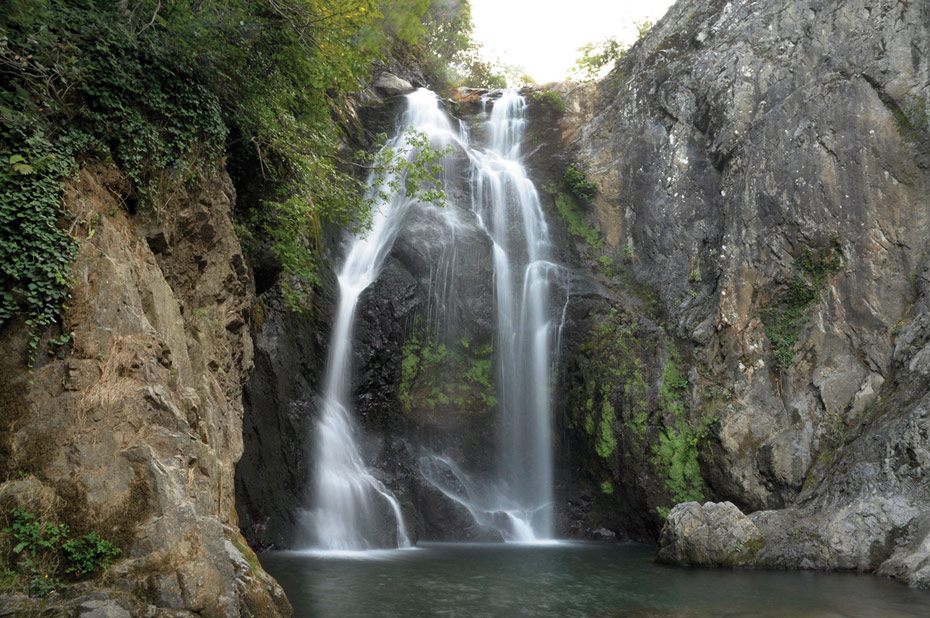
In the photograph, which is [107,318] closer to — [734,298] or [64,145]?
[64,145]

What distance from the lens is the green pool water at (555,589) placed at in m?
7.55

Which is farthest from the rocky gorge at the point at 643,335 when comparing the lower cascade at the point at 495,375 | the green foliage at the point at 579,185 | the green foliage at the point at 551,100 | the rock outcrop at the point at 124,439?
the green foliage at the point at 551,100

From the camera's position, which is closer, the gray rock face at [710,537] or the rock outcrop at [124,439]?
the rock outcrop at [124,439]

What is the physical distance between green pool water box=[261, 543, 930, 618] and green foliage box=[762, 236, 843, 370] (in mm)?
5816

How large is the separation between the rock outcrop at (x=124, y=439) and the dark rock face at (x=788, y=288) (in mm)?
8911

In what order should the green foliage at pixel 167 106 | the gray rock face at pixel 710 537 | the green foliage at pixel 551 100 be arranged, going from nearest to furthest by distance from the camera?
the green foliage at pixel 167 106
the gray rock face at pixel 710 537
the green foliage at pixel 551 100

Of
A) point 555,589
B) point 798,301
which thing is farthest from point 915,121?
point 555,589

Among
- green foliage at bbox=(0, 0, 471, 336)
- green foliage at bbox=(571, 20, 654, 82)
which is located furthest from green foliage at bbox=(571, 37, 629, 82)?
green foliage at bbox=(0, 0, 471, 336)

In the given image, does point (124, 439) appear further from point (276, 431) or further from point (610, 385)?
point (610, 385)

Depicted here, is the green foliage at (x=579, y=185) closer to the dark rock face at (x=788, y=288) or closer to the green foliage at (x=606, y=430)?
the dark rock face at (x=788, y=288)

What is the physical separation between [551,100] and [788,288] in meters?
12.5

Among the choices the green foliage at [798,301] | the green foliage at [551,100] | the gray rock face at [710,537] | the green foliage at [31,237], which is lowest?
the gray rock face at [710,537]

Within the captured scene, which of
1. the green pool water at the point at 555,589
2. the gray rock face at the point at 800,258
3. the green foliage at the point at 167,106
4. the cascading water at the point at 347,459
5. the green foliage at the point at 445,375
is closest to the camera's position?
the green foliage at the point at 167,106

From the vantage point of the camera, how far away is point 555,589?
898 cm
